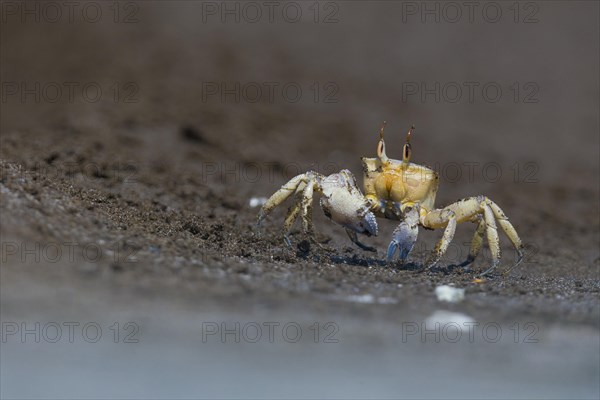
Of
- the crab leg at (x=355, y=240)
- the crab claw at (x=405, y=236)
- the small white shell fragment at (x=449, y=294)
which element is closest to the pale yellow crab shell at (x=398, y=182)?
the crab claw at (x=405, y=236)

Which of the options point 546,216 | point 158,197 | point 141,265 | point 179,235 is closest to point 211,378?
point 141,265

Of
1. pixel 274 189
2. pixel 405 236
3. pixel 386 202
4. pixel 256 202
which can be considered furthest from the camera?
pixel 274 189

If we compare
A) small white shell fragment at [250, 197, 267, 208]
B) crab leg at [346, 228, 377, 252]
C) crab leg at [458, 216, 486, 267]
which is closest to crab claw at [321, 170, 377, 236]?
crab leg at [346, 228, 377, 252]

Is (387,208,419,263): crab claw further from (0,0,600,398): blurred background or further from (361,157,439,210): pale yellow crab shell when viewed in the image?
(361,157,439,210): pale yellow crab shell

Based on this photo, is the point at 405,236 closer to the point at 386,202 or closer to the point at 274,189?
the point at 386,202

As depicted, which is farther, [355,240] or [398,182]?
[355,240]

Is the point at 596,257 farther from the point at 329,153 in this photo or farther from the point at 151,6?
the point at 151,6

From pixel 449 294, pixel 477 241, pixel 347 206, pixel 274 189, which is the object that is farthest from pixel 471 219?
pixel 274 189
